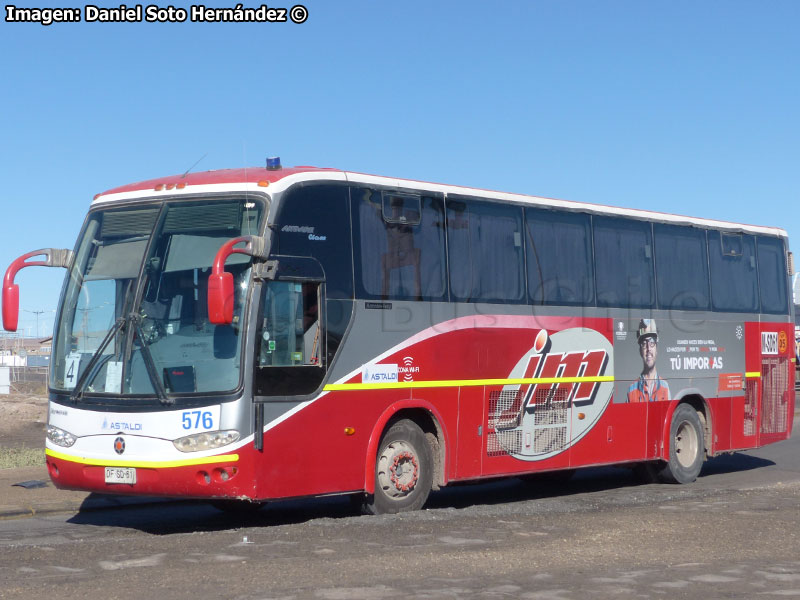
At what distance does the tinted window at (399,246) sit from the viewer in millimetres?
13312

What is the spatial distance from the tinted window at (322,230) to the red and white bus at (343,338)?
0.07 ft

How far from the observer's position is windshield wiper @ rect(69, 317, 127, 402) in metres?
12.3

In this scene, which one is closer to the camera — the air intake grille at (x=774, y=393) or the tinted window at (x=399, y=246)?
the tinted window at (x=399, y=246)

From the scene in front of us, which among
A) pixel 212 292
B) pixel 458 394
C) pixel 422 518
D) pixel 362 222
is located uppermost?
pixel 362 222

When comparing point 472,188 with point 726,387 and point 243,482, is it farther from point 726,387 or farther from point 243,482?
point 726,387

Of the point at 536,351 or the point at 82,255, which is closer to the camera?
the point at 82,255

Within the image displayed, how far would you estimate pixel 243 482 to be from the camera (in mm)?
11859

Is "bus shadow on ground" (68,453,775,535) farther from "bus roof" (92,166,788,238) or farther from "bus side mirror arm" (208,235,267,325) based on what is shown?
"bus roof" (92,166,788,238)

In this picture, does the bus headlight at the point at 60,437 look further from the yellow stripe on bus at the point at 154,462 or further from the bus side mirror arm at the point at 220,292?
the bus side mirror arm at the point at 220,292

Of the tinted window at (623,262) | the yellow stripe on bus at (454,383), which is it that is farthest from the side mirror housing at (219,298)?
the tinted window at (623,262)

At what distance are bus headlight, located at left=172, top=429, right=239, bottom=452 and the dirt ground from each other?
51.0 ft

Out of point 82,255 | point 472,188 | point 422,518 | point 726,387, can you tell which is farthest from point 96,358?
point 726,387

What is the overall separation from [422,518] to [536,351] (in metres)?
3.62

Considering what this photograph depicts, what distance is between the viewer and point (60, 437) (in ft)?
41.7
